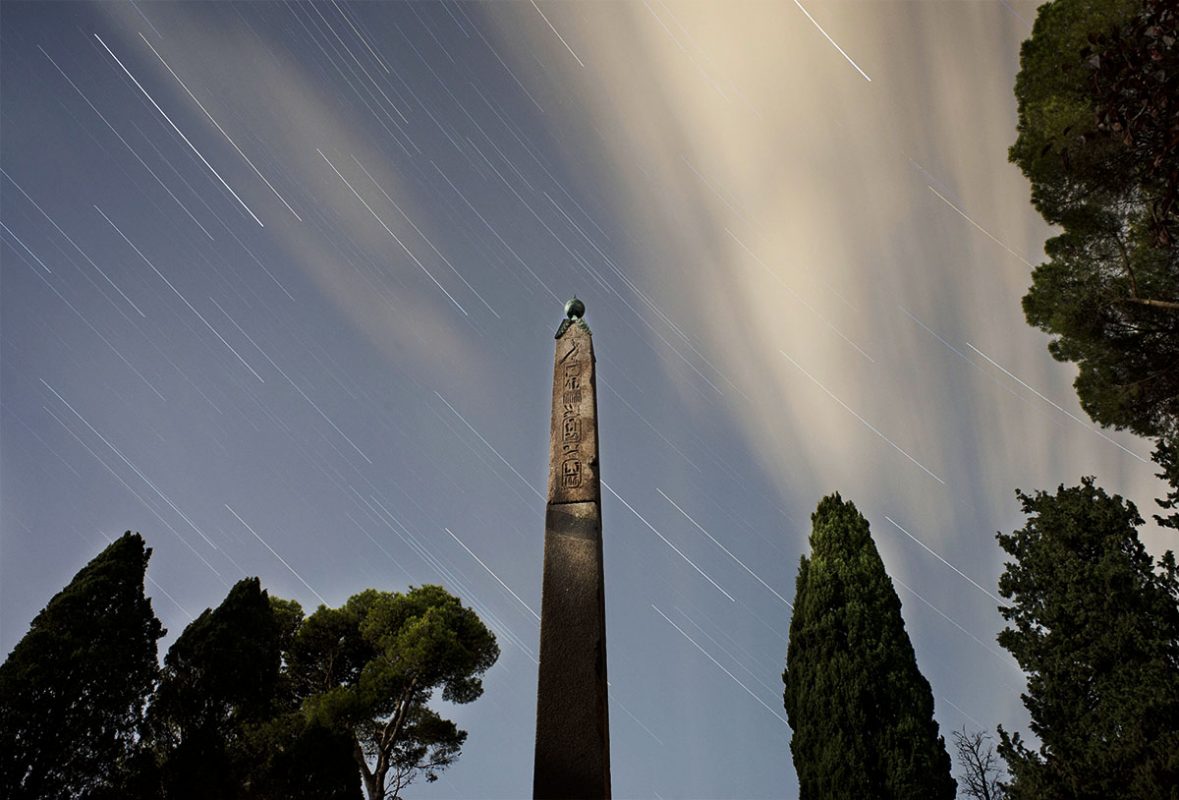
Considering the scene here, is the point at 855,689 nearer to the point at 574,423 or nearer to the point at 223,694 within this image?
the point at 574,423

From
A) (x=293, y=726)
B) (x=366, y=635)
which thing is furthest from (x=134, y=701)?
(x=366, y=635)

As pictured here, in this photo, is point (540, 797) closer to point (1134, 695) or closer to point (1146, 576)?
point (1134, 695)

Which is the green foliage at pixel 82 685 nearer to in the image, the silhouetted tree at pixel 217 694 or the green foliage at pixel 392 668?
the silhouetted tree at pixel 217 694

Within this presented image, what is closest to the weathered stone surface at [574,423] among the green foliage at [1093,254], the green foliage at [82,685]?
the green foliage at [1093,254]

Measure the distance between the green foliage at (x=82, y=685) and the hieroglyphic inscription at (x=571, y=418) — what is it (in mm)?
11327

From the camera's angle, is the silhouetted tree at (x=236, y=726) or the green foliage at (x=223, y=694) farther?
the silhouetted tree at (x=236, y=726)

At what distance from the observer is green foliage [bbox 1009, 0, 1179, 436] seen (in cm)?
1053

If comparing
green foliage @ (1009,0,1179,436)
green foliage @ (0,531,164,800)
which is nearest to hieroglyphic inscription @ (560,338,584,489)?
green foliage @ (1009,0,1179,436)

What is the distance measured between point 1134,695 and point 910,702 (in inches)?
149

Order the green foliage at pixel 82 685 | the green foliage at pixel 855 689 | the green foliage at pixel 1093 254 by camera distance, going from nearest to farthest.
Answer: the green foliage at pixel 1093 254 < the green foliage at pixel 82 685 < the green foliage at pixel 855 689

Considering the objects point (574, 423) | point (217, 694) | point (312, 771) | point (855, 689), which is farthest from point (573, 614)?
point (217, 694)

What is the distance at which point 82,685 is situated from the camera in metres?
12.0

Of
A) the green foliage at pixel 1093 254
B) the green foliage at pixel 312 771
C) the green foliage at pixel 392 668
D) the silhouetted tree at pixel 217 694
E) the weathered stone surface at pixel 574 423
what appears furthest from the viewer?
the green foliage at pixel 392 668

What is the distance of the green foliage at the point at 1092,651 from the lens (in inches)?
459
